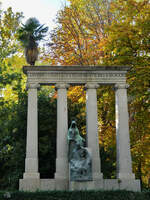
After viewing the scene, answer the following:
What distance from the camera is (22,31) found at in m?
20.5

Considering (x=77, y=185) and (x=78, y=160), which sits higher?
(x=78, y=160)

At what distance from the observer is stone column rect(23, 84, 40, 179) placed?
56.0 feet

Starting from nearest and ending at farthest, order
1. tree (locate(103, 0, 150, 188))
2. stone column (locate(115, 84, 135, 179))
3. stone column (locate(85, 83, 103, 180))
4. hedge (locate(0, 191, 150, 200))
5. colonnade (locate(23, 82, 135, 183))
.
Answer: hedge (locate(0, 191, 150, 200)) < colonnade (locate(23, 82, 135, 183)) < stone column (locate(85, 83, 103, 180)) < stone column (locate(115, 84, 135, 179)) < tree (locate(103, 0, 150, 188))

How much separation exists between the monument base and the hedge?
115 cm

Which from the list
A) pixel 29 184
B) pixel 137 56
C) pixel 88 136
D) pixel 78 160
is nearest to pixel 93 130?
pixel 88 136

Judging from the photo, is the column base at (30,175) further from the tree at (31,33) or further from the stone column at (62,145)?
the tree at (31,33)

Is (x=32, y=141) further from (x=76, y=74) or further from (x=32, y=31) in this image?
(x=32, y=31)

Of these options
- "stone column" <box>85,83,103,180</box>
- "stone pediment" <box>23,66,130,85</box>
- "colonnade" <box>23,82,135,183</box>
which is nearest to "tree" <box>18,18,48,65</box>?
"stone pediment" <box>23,66,130,85</box>

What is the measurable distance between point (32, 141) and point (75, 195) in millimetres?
4322

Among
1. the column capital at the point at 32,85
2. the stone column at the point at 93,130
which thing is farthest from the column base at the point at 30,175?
the column capital at the point at 32,85

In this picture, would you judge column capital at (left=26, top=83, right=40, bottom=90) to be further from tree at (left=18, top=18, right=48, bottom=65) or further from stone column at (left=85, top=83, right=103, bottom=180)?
stone column at (left=85, top=83, right=103, bottom=180)

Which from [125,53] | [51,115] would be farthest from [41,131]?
[125,53]

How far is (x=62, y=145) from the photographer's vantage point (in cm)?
1752

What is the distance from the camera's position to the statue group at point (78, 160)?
16.5m
